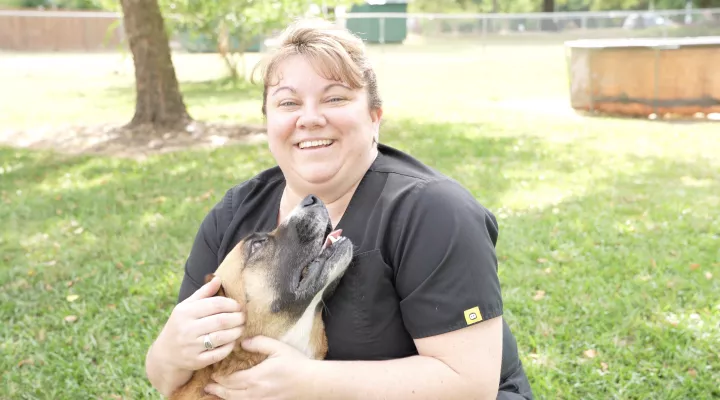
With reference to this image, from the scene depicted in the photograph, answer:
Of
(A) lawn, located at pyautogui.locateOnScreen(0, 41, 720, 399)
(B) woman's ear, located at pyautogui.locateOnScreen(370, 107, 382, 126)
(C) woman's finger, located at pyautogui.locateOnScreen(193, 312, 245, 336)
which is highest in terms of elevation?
(B) woman's ear, located at pyautogui.locateOnScreen(370, 107, 382, 126)

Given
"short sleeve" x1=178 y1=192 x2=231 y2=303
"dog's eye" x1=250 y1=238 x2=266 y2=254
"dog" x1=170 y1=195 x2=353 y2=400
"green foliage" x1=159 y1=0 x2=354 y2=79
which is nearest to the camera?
"dog" x1=170 y1=195 x2=353 y2=400

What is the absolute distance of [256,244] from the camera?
2.37 metres

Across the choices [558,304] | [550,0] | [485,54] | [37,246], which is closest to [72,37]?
[485,54]

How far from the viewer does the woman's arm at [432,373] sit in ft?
6.75

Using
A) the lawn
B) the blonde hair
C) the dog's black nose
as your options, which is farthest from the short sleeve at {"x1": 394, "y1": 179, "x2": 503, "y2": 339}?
the lawn

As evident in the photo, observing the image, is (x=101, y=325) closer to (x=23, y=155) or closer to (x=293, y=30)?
(x=293, y=30)

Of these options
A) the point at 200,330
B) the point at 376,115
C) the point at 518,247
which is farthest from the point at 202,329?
the point at 518,247

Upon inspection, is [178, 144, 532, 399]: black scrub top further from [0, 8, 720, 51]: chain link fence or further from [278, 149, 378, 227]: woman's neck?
[0, 8, 720, 51]: chain link fence

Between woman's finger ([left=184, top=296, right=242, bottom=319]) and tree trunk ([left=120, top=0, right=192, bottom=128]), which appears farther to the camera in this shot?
tree trunk ([left=120, top=0, right=192, bottom=128])

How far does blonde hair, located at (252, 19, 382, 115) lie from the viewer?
223cm

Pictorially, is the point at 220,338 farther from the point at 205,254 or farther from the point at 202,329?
the point at 205,254

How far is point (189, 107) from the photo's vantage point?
49.4ft

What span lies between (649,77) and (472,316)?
11.9 metres

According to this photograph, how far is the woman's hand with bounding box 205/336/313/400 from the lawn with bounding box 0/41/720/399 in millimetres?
1863
